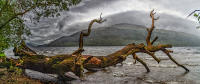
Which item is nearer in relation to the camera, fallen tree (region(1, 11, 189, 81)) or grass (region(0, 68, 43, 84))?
fallen tree (region(1, 11, 189, 81))

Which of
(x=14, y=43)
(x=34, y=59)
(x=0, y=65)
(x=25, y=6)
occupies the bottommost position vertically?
(x=0, y=65)

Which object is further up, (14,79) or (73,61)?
(73,61)

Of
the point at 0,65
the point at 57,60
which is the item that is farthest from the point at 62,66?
the point at 0,65

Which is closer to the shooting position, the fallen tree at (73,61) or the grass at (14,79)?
the fallen tree at (73,61)

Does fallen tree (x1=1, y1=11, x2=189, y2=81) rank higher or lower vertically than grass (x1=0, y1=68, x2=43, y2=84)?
higher

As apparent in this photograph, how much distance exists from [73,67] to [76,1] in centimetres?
526

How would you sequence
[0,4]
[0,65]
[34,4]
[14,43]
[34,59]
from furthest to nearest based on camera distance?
[0,65]
[34,59]
[34,4]
[14,43]
[0,4]

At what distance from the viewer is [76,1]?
11.9 metres

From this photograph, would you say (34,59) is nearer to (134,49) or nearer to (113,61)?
(113,61)

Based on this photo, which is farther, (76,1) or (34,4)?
(76,1)

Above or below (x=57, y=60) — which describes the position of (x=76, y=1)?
above

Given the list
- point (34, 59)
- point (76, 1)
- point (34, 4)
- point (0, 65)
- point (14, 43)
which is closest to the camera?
point (14, 43)

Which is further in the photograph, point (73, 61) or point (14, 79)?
point (14, 79)

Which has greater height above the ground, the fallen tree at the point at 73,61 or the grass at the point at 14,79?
the fallen tree at the point at 73,61
